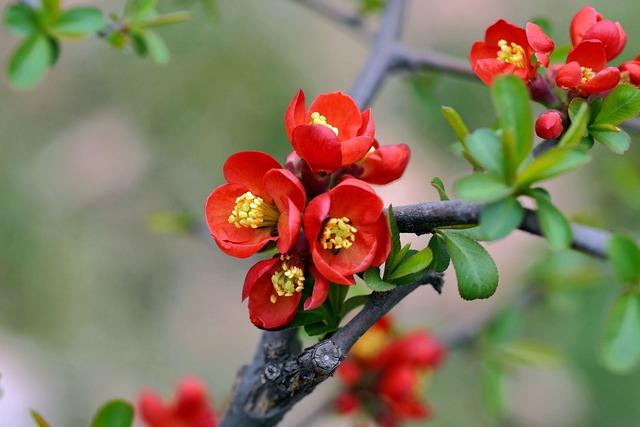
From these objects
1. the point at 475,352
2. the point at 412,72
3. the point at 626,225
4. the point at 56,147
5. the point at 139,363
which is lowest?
the point at 139,363

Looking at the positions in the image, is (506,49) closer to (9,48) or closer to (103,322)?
(103,322)

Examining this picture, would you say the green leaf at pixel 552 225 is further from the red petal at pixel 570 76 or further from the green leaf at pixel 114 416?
the green leaf at pixel 114 416

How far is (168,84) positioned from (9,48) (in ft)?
2.35

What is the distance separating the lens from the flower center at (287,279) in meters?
0.69

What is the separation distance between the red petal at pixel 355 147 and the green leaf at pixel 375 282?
11cm

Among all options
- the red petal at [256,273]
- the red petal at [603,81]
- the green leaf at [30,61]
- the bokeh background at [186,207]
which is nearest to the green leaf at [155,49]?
the green leaf at [30,61]

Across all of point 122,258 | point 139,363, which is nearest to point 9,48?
point 122,258

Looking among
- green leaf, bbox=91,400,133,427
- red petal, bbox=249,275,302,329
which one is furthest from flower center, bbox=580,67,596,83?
green leaf, bbox=91,400,133,427

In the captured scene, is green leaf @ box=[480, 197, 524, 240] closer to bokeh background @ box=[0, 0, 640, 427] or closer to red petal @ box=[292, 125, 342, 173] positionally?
red petal @ box=[292, 125, 342, 173]

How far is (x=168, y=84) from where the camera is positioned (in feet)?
10.8

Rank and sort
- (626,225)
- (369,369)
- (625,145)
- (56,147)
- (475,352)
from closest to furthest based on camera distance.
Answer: (625,145) → (369,369) → (475,352) → (626,225) → (56,147)

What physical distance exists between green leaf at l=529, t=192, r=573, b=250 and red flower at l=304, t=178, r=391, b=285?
0.46 ft

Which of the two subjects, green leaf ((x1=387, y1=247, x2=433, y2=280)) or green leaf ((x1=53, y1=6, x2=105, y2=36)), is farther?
green leaf ((x1=53, y1=6, x2=105, y2=36))

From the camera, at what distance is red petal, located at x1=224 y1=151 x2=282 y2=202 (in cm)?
72
